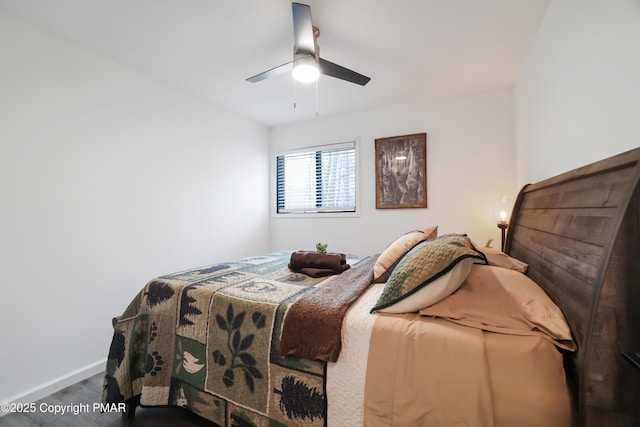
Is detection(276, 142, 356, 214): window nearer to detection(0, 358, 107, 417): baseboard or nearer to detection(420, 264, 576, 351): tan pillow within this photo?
detection(420, 264, 576, 351): tan pillow

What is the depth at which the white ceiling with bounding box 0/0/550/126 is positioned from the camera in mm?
1691

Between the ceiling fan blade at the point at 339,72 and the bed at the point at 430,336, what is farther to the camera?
the ceiling fan blade at the point at 339,72

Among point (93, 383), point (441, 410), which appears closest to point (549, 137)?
point (441, 410)

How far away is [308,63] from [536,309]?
71.4 inches

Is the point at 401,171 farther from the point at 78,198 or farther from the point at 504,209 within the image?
the point at 78,198

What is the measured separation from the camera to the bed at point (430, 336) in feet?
2.40

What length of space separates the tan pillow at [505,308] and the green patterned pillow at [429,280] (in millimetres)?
53

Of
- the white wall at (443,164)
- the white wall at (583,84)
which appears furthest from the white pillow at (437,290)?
the white wall at (443,164)

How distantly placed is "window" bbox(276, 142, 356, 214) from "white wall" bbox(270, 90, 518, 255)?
0.16 meters

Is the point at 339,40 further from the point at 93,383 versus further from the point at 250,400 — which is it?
the point at 93,383

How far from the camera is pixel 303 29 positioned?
1640mm

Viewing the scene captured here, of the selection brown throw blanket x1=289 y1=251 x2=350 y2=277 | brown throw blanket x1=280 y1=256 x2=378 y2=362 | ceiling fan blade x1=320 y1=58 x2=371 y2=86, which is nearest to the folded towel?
brown throw blanket x1=289 y1=251 x2=350 y2=277

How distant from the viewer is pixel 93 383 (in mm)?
2014

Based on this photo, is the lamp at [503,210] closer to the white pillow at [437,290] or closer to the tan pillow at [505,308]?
the tan pillow at [505,308]
